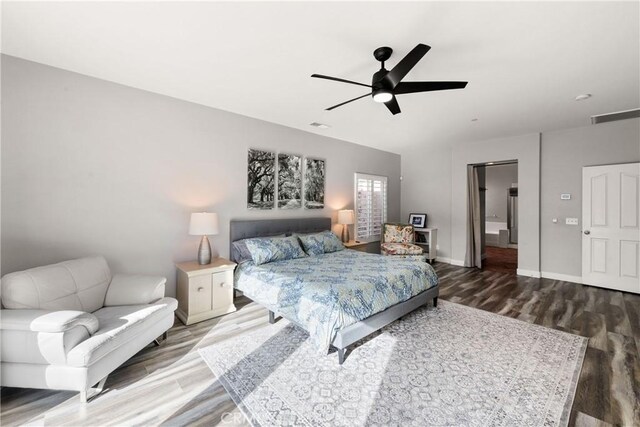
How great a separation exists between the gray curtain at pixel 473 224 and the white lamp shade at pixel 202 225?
5441 mm

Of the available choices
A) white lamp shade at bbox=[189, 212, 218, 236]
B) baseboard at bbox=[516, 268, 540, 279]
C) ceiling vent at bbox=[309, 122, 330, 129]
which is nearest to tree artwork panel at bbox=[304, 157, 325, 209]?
ceiling vent at bbox=[309, 122, 330, 129]

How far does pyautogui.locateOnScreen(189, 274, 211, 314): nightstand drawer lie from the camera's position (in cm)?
322

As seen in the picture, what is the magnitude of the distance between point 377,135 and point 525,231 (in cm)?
354

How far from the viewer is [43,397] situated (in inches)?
79.7

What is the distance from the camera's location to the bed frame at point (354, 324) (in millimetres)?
2482

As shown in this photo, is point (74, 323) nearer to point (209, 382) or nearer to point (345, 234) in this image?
point (209, 382)

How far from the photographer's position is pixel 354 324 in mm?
2555

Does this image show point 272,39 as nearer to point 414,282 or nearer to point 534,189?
point 414,282

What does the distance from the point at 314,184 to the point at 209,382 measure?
368 centimetres

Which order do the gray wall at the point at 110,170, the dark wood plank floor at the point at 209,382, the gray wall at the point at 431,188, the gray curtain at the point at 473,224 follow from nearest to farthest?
the dark wood plank floor at the point at 209,382 < the gray wall at the point at 110,170 < the gray curtain at the point at 473,224 < the gray wall at the point at 431,188

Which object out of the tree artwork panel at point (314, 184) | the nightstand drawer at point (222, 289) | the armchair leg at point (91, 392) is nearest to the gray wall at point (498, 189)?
the tree artwork panel at point (314, 184)

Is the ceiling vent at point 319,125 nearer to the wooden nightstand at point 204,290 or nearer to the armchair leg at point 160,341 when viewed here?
the wooden nightstand at point 204,290

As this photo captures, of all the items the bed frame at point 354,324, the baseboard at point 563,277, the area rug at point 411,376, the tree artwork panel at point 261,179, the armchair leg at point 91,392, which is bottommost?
the area rug at point 411,376

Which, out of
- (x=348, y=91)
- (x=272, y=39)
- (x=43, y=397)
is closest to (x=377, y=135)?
(x=348, y=91)
